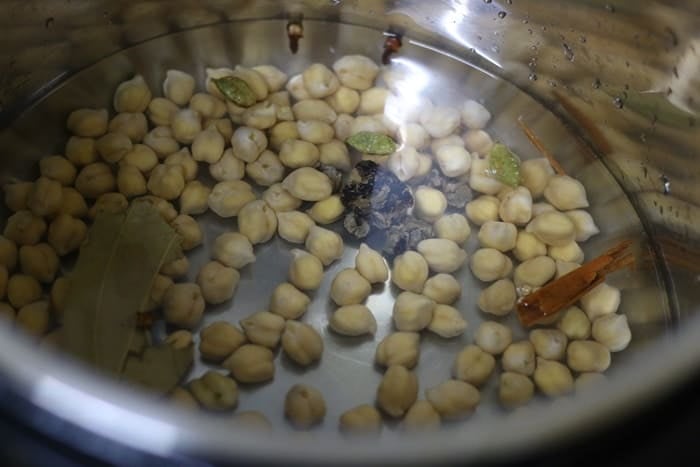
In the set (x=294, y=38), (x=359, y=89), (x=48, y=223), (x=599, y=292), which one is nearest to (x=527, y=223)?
(x=599, y=292)

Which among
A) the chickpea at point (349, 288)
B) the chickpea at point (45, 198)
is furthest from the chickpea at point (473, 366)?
the chickpea at point (45, 198)

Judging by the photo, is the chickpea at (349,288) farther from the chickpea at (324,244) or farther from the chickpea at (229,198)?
the chickpea at (229,198)

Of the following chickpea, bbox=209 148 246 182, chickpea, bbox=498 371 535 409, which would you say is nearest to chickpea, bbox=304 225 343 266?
chickpea, bbox=209 148 246 182

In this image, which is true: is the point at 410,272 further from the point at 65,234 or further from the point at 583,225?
the point at 65,234

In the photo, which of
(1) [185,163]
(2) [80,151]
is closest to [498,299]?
(1) [185,163]

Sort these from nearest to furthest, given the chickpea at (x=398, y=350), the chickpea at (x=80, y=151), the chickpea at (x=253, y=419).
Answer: the chickpea at (x=253, y=419)
the chickpea at (x=398, y=350)
the chickpea at (x=80, y=151)

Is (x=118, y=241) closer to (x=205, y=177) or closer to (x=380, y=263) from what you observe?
(x=205, y=177)
